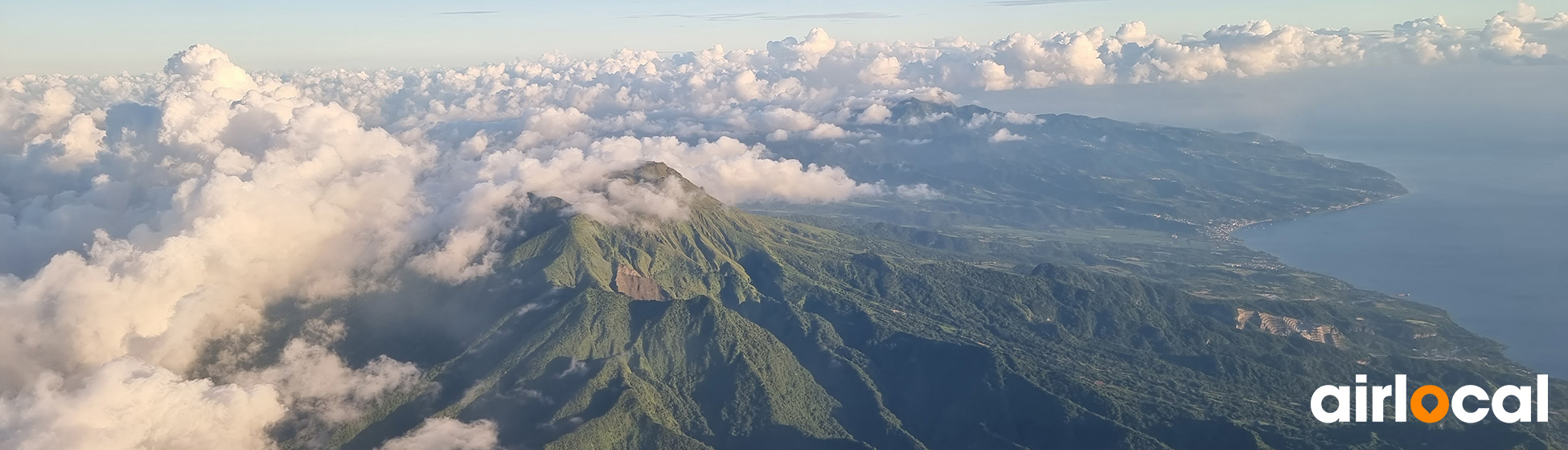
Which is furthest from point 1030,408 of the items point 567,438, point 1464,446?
point 567,438

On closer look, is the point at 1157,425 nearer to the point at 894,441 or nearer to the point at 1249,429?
the point at 1249,429

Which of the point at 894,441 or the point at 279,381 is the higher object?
the point at 279,381

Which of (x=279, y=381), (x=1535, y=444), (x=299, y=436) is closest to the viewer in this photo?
(x=1535, y=444)

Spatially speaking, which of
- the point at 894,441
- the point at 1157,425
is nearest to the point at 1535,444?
the point at 1157,425

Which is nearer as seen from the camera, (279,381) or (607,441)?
(607,441)

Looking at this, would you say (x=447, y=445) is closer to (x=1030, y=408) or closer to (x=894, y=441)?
(x=894, y=441)

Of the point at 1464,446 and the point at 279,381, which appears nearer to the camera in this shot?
the point at 1464,446

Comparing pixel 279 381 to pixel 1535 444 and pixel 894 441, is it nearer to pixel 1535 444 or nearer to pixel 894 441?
pixel 894 441

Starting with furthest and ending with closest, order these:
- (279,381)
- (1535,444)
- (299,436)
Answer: (279,381) → (299,436) → (1535,444)
